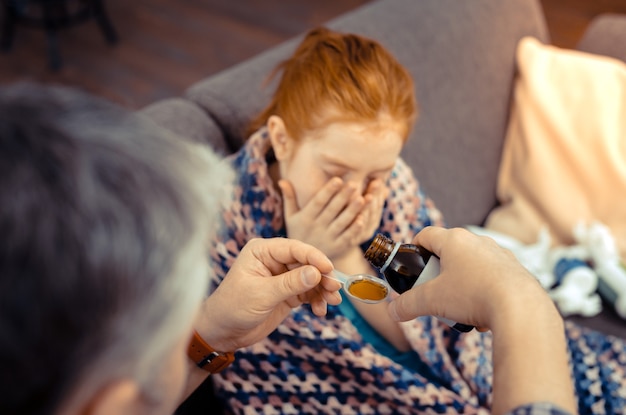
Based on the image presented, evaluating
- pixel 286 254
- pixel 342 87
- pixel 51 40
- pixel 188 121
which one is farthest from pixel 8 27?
pixel 286 254

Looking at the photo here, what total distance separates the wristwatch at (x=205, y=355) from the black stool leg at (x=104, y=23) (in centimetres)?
278

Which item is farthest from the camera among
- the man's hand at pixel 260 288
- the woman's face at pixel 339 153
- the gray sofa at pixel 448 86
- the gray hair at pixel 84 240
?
the gray sofa at pixel 448 86

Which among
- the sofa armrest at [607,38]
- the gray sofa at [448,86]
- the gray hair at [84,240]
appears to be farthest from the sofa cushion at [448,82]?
the gray hair at [84,240]

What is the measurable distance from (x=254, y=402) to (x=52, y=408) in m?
0.72

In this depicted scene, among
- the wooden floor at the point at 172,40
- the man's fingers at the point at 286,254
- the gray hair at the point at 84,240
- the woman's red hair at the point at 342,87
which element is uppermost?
the gray hair at the point at 84,240

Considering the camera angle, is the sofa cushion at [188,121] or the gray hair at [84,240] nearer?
the gray hair at [84,240]

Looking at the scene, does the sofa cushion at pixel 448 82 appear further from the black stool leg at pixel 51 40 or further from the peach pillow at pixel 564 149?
the black stool leg at pixel 51 40

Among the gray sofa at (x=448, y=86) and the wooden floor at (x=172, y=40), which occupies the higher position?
the gray sofa at (x=448, y=86)

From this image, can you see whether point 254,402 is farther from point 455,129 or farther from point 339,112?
point 455,129

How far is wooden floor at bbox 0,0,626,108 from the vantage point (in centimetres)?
301

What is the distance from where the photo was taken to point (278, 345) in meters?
1.11

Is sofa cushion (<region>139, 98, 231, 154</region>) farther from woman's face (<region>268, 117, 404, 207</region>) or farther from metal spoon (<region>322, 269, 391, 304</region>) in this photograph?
metal spoon (<region>322, 269, 391, 304</region>)

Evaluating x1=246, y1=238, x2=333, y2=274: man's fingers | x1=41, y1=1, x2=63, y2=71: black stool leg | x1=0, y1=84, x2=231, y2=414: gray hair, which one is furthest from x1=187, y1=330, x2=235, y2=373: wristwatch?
x1=41, y1=1, x2=63, y2=71: black stool leg

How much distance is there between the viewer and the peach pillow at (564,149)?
1.59 metres
